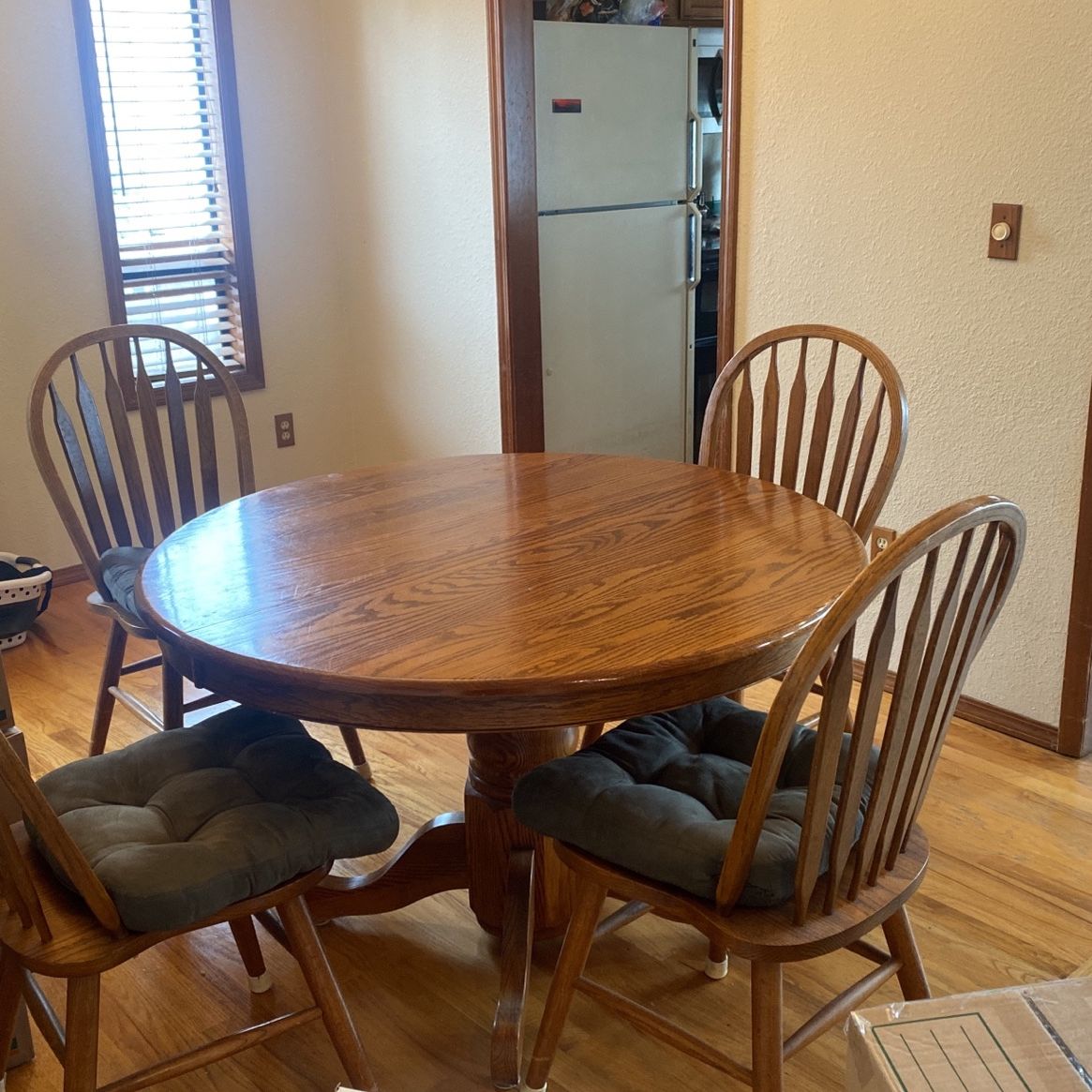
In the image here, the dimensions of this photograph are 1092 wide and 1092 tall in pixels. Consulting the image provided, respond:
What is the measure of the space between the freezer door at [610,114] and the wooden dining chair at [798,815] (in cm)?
247

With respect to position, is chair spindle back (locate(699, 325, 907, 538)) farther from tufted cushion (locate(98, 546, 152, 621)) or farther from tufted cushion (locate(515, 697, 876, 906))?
tufted cushion (locate(98, 546, 152, 621))

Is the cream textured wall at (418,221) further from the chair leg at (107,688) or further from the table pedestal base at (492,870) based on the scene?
the table pedestal base at (492,870)

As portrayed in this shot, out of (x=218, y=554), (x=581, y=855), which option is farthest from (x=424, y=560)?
(x=581, y=855)

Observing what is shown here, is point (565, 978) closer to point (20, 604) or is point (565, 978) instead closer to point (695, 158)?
point (20, 604)

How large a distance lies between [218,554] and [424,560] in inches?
12.4

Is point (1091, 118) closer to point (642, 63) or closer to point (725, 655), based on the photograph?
point (725, 655)

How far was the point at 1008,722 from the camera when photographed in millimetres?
2715

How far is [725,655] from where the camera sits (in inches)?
56.5

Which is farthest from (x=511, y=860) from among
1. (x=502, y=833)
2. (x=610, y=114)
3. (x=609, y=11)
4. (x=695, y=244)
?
(x=609, y=11)

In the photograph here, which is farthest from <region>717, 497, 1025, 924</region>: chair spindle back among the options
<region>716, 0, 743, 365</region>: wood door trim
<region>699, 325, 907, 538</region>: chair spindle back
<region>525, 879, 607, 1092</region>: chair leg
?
<region>716, 0, 743, 365</region>: wood door trim

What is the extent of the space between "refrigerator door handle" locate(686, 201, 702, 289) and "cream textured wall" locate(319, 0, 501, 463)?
937 millimetres

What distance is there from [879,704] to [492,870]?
91cm

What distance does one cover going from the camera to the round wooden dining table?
1.41m

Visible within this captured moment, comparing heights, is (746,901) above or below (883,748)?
below
